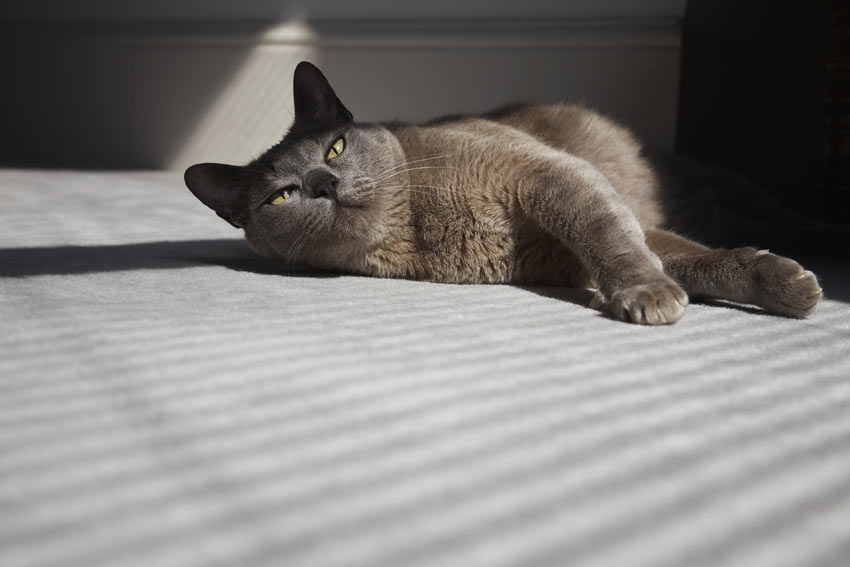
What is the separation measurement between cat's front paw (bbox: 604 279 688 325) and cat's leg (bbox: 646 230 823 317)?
13 centimetres

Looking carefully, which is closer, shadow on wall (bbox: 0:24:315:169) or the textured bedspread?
the textured bedspread

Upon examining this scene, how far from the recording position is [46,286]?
1.28 meters

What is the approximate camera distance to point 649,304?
3.67ft

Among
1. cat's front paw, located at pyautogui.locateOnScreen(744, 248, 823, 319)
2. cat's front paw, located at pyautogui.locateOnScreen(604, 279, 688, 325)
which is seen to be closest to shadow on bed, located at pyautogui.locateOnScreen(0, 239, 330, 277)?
cat's front paw, located at pyautogui.locateOnScreen(604, 279, 688, 325)

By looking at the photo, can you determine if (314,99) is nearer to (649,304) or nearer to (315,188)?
(315,188)

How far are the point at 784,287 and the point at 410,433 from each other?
0.69 metres

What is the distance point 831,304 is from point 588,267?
0.39m

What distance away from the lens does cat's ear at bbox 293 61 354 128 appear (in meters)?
1.55

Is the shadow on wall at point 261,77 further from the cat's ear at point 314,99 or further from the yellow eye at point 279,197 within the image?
the yellow eye at point 279,197

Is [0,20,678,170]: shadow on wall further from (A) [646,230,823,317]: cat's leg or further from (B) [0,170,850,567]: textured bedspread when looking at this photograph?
(B) [0,170,850,567]: textured bedspread

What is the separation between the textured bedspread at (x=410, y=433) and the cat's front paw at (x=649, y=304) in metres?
0.04

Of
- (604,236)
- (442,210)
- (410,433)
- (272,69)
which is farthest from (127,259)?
(272,69)

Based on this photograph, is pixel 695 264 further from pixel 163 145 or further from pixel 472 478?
pixel 163 145

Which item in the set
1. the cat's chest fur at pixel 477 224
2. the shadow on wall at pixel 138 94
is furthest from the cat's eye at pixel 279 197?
the shadow on wall at pixel 138 94
